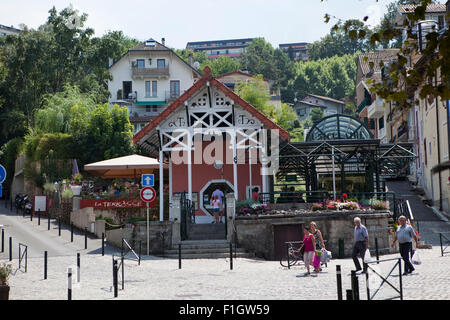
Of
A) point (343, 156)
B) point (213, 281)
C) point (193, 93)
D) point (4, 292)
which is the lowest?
point (213, 281)

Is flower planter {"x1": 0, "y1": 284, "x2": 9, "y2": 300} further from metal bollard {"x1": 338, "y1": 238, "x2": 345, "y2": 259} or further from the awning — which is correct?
the awning

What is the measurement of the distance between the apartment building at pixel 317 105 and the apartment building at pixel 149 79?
110 feet

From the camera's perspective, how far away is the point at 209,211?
29.0 m

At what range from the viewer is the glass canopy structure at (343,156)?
2812 cm

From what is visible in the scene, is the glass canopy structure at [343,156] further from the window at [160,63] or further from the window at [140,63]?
the window at [140,63]

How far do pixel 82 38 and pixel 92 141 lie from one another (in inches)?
644

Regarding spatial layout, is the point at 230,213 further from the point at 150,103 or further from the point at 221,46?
the point at 221,46

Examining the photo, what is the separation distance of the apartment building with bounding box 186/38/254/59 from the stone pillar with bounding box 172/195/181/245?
152 meters

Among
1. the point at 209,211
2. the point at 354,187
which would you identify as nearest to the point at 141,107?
the point at 354,187

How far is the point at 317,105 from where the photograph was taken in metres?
96.6

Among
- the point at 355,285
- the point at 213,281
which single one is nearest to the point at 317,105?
the point at 213,281

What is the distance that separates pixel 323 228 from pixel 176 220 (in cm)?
532

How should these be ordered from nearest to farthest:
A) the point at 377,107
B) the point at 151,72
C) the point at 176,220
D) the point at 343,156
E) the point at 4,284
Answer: the point at 4,284
the point at 176,220
the point at 343,156
the point at 377,107
the point at 151,72

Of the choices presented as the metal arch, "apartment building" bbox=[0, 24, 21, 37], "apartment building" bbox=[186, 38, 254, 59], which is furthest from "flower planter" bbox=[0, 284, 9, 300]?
"apartment building" bbox=[186, 38, 254, 59]
